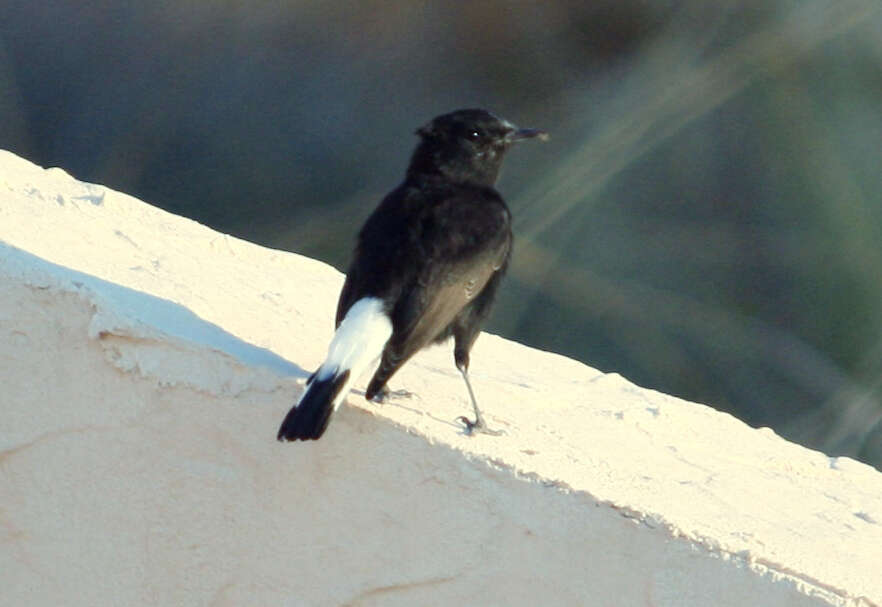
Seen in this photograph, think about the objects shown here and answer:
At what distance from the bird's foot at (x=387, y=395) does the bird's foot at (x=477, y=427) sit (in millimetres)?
135

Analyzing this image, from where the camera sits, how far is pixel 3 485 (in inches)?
119

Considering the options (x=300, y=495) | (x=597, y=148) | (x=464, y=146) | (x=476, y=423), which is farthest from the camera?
(x=597, y=148)

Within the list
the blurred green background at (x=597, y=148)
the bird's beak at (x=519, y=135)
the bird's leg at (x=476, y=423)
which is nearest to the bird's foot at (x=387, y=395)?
the bird's leg at (x=476, y=423)

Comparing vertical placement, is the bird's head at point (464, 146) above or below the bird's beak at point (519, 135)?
below

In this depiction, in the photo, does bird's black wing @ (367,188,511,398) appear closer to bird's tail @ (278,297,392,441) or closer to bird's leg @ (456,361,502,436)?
bird's tail @ (278,297,392,441)

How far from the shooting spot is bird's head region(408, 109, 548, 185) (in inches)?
143

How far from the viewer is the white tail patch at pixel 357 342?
291 centimetres

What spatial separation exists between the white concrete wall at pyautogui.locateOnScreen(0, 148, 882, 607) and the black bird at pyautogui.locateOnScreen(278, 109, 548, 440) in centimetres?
10

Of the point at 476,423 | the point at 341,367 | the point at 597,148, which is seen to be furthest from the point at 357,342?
the point at 597,148

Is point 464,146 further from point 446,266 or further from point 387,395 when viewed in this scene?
point 387,395

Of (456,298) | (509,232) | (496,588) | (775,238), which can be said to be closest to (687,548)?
(496,588)

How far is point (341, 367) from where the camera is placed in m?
2.92

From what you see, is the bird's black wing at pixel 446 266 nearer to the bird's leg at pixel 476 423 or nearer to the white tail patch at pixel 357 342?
the white tail patch at pixel 357 342

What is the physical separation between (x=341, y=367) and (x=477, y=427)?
281mm
